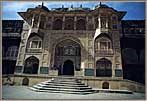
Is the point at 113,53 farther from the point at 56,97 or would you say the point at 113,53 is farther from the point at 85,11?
the point at 56,97

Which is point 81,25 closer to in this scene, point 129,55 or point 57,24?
point 57,24

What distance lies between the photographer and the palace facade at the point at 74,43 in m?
9.84

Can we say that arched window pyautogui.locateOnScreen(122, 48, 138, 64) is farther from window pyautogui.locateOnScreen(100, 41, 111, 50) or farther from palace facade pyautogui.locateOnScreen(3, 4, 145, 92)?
window pyautogui.locateOnScreen(100, 41, 111, 50)

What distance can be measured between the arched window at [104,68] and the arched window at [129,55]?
1.30 meters

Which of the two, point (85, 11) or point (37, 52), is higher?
point (85, 11)

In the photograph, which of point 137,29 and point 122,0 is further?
point 137,29

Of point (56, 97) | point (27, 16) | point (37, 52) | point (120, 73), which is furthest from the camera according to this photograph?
point (27, 16)

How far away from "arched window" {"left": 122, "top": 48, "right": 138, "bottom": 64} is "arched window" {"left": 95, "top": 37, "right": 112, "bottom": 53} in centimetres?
126

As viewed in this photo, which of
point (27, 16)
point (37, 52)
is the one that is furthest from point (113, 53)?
point (27, 16)

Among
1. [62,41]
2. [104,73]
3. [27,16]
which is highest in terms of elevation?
[27,16]

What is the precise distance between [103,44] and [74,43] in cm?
176

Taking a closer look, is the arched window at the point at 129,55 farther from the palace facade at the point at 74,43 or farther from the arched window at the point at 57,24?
the arched window at the point at 57,24

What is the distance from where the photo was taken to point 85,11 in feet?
35.0

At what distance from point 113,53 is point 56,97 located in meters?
5.09
